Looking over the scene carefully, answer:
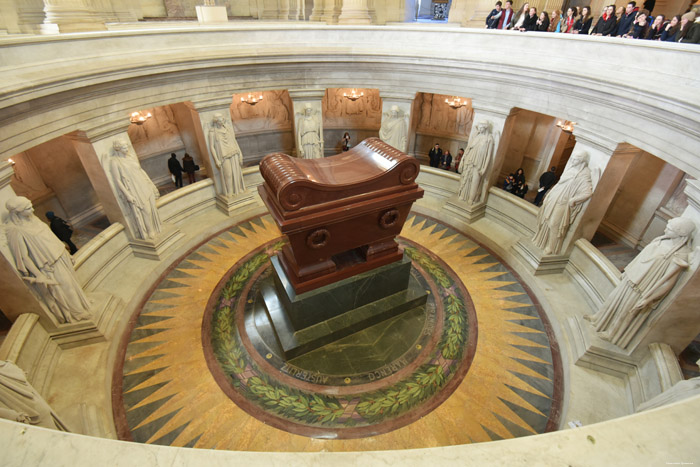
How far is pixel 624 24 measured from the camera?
578cm

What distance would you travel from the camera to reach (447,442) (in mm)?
3732

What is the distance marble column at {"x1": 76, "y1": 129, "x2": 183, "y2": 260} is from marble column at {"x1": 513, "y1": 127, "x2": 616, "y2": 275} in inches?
265

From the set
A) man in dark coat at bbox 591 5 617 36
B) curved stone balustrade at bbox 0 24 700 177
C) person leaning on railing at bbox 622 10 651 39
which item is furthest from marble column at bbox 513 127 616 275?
man in dark coat at bbox 591 5 617 36

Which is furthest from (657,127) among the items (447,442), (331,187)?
(447,442)

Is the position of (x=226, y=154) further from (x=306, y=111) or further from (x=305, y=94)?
(x=305, y=94)

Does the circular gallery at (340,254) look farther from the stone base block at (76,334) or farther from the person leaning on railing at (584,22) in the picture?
the person leaning on railing at (584,22)

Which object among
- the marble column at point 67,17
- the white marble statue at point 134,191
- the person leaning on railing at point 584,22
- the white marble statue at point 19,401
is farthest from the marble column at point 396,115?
the white marble statue at point 19,401

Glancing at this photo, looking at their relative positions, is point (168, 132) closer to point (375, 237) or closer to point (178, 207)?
point (178, 207)

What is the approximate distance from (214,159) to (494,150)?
5782 millimetres

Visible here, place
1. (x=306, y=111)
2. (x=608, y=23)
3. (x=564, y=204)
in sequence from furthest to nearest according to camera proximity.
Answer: (x=306, y=111)
(x=608, y=23)
(x=564, y=204)

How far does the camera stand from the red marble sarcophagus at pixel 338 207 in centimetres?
402

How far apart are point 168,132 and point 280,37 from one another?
159 inches

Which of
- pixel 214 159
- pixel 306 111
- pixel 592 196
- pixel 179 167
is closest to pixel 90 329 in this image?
pixel 214 159

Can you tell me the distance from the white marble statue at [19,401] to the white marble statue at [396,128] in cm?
691
